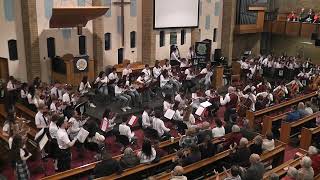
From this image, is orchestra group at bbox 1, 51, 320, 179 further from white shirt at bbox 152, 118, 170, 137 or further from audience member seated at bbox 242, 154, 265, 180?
audience member seated at bbox 242, 154, 265, 180

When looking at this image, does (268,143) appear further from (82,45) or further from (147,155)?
(82,45)

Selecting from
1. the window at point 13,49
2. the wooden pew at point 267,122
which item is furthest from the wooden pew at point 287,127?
the window at point 13,49

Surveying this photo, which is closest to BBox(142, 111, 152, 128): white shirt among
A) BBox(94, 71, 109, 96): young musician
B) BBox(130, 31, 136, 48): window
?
BBox(94, 71, 109, 96): young musician

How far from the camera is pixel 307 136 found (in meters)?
10.3

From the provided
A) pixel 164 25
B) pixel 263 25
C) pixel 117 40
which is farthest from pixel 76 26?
pixel 263 25

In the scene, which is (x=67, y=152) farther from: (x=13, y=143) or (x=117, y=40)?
(x=117, y=40)

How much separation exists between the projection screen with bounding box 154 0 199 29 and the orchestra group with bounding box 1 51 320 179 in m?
2.33

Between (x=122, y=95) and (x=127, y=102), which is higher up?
(x=122, y=95)

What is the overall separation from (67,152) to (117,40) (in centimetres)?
1044

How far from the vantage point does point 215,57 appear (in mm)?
22281

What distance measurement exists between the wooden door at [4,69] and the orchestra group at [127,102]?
187 cm

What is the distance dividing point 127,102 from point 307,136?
6.28 meters

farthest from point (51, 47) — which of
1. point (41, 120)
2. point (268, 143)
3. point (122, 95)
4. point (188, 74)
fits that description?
point (268, 143)

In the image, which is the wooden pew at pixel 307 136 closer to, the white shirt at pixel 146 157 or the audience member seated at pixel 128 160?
the white shirt at pixel 146 157
